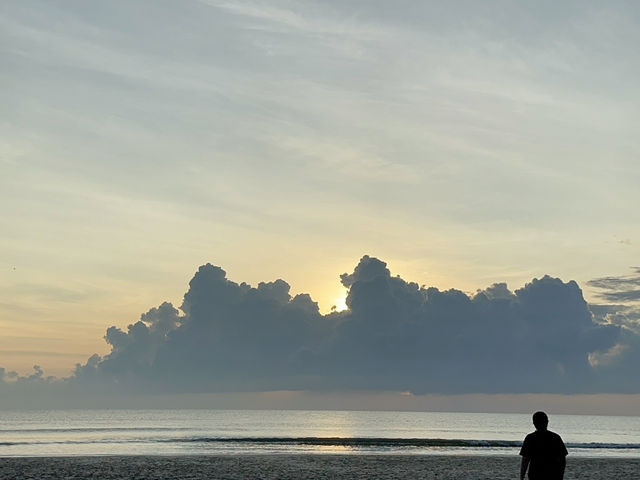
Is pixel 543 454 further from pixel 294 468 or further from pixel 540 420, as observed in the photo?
pixel 294 468

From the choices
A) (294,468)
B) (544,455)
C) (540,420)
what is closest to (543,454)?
(544,455)

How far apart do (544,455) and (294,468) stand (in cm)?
3315

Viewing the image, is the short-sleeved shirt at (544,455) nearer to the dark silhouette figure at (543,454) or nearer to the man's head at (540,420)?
the dark silhouette figure at (543,454)

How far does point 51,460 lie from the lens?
5712cm

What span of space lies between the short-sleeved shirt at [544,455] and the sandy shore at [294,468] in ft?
83.5

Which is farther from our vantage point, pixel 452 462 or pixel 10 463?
pixel 452 462

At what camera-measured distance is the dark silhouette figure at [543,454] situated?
63.4 ft

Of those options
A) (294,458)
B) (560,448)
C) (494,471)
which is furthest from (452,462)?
(560,448)

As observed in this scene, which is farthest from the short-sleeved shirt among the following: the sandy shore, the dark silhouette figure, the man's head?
the sandy shore

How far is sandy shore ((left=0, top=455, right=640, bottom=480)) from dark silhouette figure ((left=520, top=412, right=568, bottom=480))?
83.4 ft

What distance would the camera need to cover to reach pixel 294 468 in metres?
50.1

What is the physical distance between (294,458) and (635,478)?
26647 mm

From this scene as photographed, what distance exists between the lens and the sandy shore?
4459cm

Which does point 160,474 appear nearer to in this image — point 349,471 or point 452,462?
point 349,471
